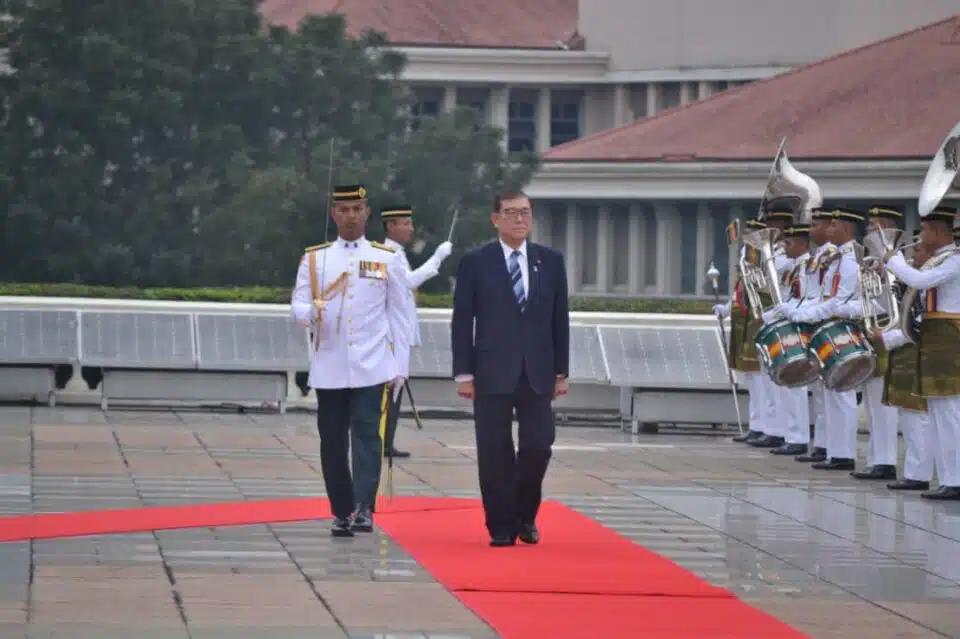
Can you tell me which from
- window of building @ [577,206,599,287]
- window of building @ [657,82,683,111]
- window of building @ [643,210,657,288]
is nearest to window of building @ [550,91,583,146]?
window of building @ [657,82,683,111]

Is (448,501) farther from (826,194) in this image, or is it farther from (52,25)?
(826,194)

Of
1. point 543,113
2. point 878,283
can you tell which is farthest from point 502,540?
point 543,113

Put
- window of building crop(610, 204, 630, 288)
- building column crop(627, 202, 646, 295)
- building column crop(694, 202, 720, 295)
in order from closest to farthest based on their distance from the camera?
building column crop(694, 202, 720, 295), building column crop(627, 202, 646, 295), window of building crop(610, 204, 630, 288)

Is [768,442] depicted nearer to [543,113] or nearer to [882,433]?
[882,433]

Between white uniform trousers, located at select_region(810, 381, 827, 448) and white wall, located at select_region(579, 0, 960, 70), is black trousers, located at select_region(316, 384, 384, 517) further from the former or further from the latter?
white wall, located at select_region(579, 0, 960, 70)

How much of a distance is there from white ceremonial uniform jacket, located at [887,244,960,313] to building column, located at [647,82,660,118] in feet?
196

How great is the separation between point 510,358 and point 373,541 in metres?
1.17

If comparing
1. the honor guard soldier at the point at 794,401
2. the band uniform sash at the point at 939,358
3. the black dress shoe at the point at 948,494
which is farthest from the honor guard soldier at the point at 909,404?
the honor guard soldier at the point at 794,401

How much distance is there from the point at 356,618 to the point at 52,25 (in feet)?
106

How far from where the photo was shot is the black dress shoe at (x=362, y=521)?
42.4 feet

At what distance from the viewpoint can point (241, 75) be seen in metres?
43.1

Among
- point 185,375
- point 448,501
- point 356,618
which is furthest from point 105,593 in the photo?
point 185,375

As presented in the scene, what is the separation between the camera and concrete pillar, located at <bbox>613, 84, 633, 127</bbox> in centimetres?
7788

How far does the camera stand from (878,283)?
17.4 metres
